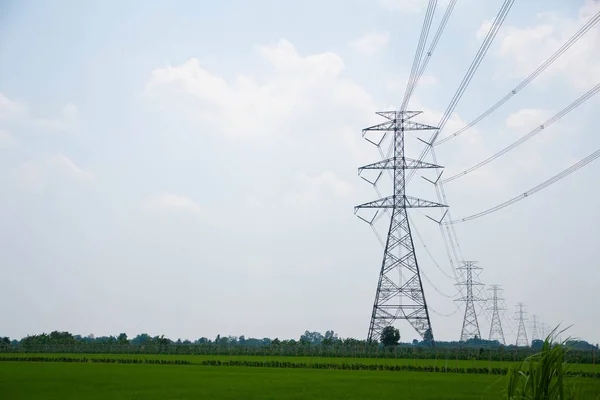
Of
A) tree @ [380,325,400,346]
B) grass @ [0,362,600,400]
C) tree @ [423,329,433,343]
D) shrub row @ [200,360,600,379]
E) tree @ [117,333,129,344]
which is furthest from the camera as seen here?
tree @ [117,333,129,344]

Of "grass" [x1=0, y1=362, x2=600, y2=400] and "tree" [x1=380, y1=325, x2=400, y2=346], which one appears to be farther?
"tree" [x1=380, y1=325, x2=400, y2=346]

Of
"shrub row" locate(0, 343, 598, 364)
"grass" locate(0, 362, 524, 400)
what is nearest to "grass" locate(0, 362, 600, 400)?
"grass" locate(0, 362, 524, 400)

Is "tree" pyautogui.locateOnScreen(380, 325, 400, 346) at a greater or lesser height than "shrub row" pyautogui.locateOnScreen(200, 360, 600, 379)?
greater

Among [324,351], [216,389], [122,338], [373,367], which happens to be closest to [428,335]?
[373,367]

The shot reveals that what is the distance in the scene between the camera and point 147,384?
130 ft

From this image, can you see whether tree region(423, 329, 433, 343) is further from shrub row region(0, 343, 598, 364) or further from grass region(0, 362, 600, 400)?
grass region(0, 362, 600, 400)

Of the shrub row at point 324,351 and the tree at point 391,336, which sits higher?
the tree at point 391,336

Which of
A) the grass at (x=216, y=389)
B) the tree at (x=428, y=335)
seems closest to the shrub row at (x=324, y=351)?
the tree at (x=428, y=335)

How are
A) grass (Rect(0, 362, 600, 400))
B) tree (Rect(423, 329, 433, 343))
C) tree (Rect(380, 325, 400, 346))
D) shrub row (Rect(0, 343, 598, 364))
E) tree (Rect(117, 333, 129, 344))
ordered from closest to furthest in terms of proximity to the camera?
1. grass (Rect(0, 362, 600, 400))
2. tree (Rect(423, 329, 433, 343))
3. shrub row (Rect(0, 343, 598, 364))
4. tree (Rect(380, 325, 400, 346))
5. tree (Rect(117, 333, 129, 344))

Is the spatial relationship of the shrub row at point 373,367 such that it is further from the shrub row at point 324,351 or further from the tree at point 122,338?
the tree at point 122,338

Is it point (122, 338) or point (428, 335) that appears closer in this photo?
point (428, 335)

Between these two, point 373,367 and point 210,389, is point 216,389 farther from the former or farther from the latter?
point 373,367

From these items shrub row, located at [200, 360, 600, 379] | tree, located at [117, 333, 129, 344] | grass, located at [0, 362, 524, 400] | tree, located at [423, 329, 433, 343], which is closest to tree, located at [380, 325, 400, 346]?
shrub row, located at [200, 360, 600, 379]

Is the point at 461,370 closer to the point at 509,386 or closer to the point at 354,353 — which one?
the point at 354,353
